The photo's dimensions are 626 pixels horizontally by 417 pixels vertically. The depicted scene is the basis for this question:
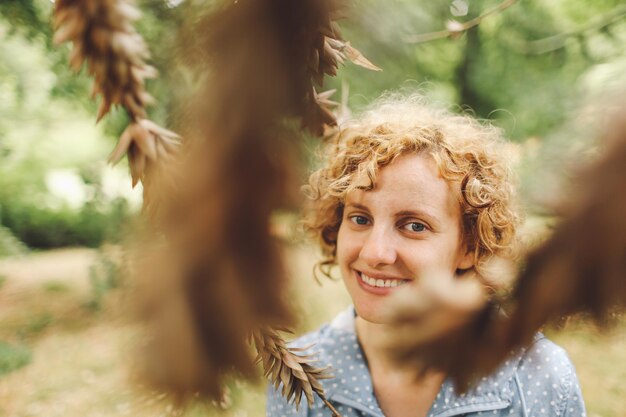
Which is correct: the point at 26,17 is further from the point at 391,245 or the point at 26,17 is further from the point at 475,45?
the point at 475,45

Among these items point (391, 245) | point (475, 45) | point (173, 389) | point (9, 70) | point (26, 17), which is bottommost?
point (173, 389)

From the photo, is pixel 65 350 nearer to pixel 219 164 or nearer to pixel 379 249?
pixel 379 249

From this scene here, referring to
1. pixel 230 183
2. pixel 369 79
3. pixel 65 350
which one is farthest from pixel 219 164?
pixel 65 350

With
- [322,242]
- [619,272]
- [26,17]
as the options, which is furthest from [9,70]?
[619,272]

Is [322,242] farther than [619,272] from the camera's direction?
Yes

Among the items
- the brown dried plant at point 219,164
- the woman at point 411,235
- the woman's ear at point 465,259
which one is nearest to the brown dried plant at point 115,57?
the brown dried plant at point 219,164

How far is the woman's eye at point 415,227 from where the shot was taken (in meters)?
0.64

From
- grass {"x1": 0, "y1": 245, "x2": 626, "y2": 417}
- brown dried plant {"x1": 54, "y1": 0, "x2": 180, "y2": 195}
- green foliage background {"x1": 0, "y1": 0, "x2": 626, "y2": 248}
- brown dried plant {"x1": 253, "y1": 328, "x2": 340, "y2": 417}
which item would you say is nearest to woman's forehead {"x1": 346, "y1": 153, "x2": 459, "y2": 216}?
green foliage background {"x1": 0, "y1": 0, "x2": 626, "y2": 248}

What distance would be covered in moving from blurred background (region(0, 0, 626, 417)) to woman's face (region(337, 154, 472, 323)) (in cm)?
12

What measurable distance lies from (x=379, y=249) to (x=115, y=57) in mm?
480

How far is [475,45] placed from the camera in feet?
6.10

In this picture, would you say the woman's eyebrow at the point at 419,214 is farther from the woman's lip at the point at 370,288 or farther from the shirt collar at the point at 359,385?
the shirt collar at the point at 359,385

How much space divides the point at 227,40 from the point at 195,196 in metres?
0.05

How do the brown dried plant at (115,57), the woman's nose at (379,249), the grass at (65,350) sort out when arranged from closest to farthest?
1. the brown dried plant at (115,57)
2. the woman's nose at (379,249)
3. the grass at (65,350)
